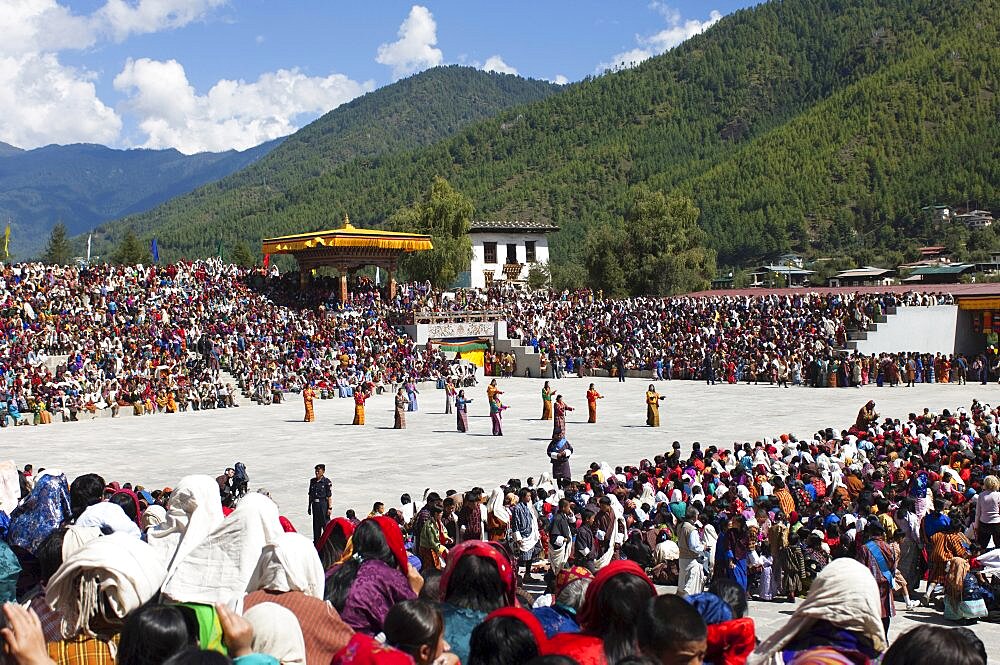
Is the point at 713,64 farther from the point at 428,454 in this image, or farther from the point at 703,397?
the point at 428,454

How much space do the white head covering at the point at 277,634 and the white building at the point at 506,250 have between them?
66.0 m

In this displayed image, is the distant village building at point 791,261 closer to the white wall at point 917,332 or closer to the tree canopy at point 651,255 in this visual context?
the tree canopy at point 651,255

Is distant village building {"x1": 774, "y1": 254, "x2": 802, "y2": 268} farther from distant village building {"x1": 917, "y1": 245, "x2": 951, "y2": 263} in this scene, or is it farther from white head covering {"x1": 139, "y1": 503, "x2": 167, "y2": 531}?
white head covering {"x1": 139, "y1": 503, "x2": 167, "y2": 531}

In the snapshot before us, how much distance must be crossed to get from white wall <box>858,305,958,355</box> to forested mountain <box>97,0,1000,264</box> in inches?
1744

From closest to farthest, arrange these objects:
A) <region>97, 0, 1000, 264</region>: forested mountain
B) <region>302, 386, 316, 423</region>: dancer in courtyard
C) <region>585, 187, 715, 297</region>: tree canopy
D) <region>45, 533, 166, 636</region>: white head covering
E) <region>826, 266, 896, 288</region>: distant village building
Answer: <region>45, 533, 166, 636</region>: white head covering → <region>302, 386, 316, 423</region>: dancer in courtyard → <region>826, 266, 896, 288</region>: distant village building → <region>585, 187, 715, 297</region>: tree canopy → <region>97, 0, 1000, 264</region>: forested mountain

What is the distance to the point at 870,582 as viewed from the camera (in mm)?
4172

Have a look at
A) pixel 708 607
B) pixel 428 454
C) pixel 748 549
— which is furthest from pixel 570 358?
pixel 708 607

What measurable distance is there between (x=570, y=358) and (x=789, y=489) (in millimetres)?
26852

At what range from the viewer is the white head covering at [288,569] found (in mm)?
4703

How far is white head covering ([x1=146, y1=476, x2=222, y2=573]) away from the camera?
562 centimetres

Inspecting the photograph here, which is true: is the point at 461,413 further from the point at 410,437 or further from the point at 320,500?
the point at 320,500

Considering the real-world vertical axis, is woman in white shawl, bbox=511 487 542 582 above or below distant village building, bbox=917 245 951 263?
below

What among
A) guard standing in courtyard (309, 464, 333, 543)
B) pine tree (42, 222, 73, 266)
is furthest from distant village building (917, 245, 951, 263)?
pine tree (42, 222, 73, 266)

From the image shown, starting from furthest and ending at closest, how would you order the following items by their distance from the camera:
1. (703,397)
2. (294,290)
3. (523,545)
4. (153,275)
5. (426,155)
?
(426,155)
(294,290)
(153,275)
(703,397)
(523,545)
